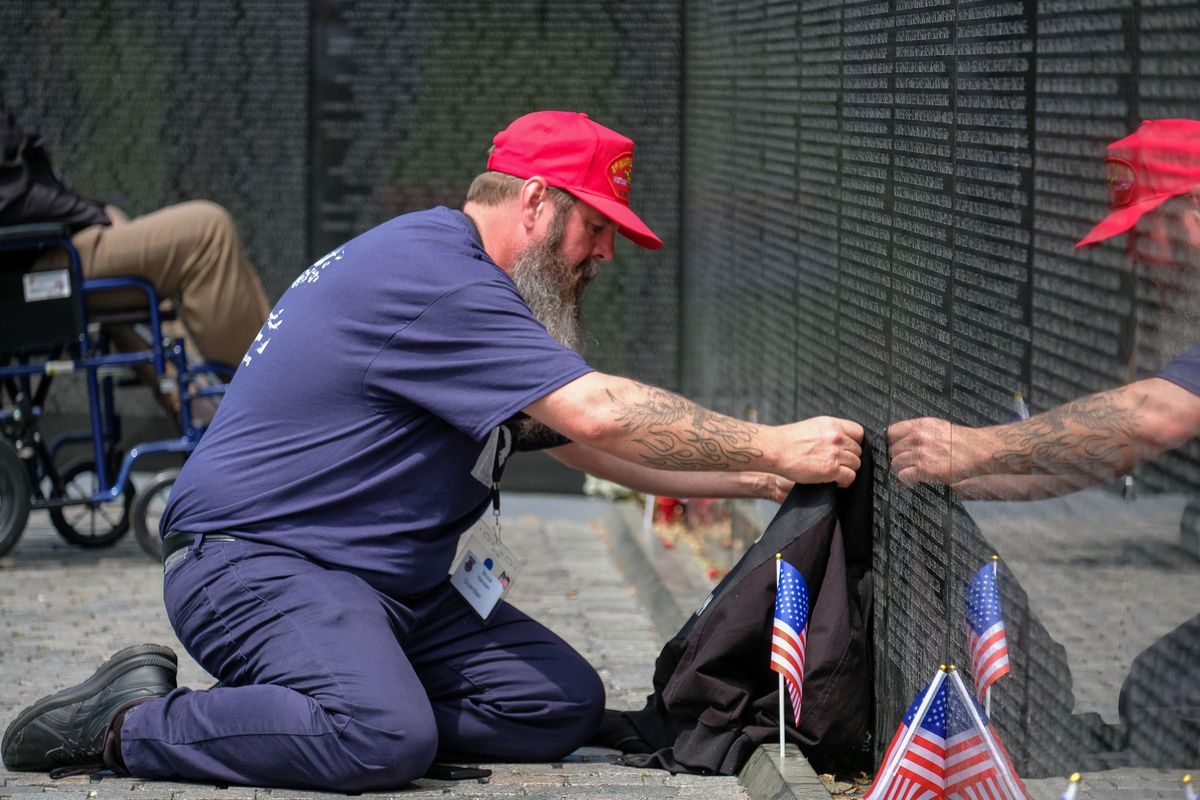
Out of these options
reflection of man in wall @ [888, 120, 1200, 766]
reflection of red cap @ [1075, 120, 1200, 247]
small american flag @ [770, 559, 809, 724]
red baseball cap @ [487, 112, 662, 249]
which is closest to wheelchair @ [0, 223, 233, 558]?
red baseball cap @ [487, 112, 662, 249]

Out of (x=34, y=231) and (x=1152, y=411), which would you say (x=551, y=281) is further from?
(x=34, y=231)

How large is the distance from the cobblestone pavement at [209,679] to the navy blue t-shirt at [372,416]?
0.61 meters

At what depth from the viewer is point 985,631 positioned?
10.5 ft

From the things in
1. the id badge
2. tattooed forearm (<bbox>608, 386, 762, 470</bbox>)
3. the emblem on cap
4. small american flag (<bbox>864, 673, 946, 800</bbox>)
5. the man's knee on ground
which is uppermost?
the emblem on cap

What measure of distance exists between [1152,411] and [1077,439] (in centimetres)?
29

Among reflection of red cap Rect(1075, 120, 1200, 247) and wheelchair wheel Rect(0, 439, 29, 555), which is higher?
reflection of red cap Rect(1075, 120, 1200, 247)

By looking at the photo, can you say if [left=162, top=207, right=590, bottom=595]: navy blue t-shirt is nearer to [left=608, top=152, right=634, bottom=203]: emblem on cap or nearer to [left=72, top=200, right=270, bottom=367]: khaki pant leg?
[left=608, top=152, right=634, bottom=203]: emblem on cap

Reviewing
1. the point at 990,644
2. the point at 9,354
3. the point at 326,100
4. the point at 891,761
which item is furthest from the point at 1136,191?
the point at 326,100

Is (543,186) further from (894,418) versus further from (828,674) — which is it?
(828,674)

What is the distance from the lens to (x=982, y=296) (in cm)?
324

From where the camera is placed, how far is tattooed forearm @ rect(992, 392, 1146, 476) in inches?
103

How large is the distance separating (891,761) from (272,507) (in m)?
1.60

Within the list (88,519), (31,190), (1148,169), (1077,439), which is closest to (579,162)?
(1077,439)

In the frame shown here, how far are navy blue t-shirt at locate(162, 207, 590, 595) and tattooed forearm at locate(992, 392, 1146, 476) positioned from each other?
1207 mm
